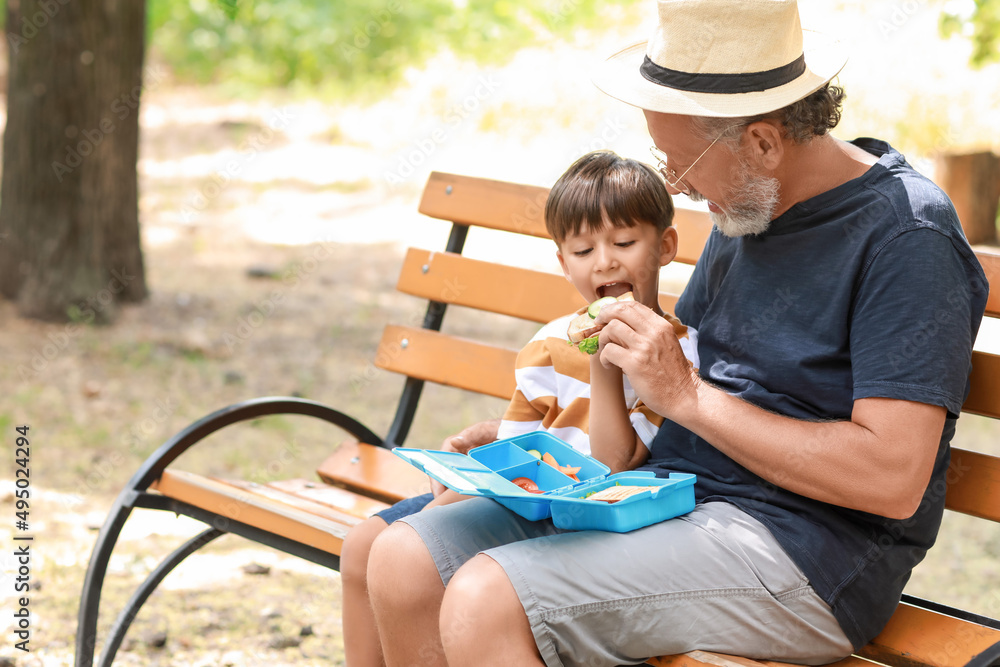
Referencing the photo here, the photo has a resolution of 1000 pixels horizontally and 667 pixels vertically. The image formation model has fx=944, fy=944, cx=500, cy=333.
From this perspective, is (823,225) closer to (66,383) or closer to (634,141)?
(66,383)

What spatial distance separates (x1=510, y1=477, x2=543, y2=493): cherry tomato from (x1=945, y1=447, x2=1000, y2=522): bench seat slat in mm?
953

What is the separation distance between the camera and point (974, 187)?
7.08 m

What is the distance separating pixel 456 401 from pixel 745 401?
361cm

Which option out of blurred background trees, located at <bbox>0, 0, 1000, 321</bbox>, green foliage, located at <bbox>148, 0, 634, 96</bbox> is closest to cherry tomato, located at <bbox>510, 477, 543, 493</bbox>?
blurred background trees, located at <bbox>0, 0, 1000, 321</bbox>

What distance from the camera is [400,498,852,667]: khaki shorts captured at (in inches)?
65.2

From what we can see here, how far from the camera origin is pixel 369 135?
35.9 feet

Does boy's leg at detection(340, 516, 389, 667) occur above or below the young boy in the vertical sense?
below

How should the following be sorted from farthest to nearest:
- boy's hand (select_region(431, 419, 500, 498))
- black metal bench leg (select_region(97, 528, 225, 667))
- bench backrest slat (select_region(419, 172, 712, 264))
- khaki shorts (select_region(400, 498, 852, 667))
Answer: bench backrest slat (select_region(419, 172, 712, 264)) < black metal bench leg (select_region(97, 528, 225, 667)) < boy's hand (select_region(431, 419, 500, 498)) < khaki shorts (select_region(400, 498, 852, 667))

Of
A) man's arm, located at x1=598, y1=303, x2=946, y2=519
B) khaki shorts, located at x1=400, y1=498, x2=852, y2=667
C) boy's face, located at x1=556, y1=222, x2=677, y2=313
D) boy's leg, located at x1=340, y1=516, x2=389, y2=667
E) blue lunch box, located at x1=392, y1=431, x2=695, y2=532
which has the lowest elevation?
boy's leg, located at x1=340, y1=516, x2=389, y2=667

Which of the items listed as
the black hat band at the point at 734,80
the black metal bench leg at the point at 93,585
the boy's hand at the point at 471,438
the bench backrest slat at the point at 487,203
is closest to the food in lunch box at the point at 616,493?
the boy's hand at the point at 471,438

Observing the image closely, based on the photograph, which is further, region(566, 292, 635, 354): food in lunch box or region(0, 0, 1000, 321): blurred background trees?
region(0, 0, 1000, 321): blurred background trees

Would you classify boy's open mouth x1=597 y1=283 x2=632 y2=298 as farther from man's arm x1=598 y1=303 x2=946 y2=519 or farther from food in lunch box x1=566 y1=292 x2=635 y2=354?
man's arm x1=598 y1=303 x2=946 y2=519

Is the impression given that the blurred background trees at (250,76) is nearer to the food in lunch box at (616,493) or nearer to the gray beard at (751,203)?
the gray beard at (751,203)

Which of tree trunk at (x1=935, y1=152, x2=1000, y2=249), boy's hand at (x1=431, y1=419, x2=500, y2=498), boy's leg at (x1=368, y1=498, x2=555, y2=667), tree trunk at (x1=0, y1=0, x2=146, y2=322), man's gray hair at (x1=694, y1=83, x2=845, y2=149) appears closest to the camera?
boy's leg at (x1=368, y1=498, x2=555, y2=667)
